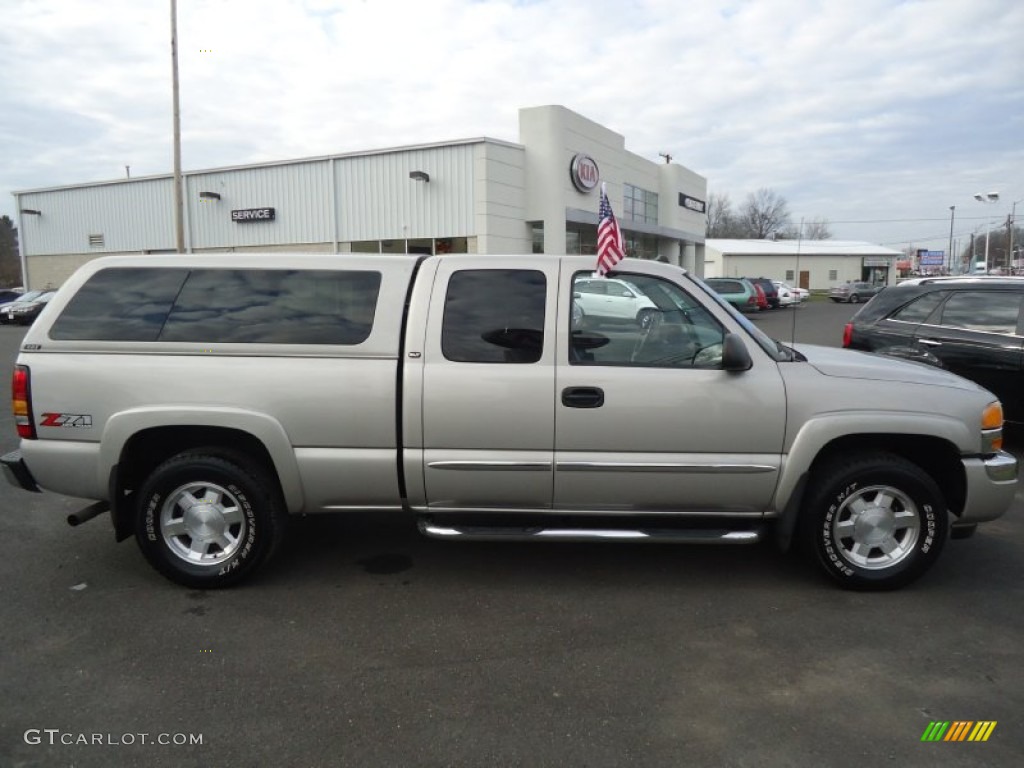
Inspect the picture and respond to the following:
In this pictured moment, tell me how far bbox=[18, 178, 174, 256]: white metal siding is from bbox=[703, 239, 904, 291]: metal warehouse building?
48.6 metres

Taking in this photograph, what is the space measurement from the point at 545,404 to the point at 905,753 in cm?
213

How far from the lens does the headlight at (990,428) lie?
3.89m

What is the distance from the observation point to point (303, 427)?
12.7 ft

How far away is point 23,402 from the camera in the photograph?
3955mm

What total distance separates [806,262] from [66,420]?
76879mm

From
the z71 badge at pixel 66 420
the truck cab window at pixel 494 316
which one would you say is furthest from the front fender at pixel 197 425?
the truck cab window at pixel 494 316

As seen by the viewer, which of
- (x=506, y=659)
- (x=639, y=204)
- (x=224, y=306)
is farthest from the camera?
(x=639, y=204)

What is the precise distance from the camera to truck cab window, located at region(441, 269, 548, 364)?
3865 mm

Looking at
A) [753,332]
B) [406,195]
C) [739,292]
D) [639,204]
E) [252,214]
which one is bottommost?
[753,332]

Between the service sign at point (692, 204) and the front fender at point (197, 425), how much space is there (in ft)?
125

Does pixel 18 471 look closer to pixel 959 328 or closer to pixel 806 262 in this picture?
pixel 959 328

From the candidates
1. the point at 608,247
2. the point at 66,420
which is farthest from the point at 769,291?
the point at 66,420

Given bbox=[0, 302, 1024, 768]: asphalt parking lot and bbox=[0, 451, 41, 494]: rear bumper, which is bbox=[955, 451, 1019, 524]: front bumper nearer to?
bbox=[0, 302, 1024, 768]: asphalt parking lot

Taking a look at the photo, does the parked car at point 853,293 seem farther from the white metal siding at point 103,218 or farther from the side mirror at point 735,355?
the side mirror at point 735,355
